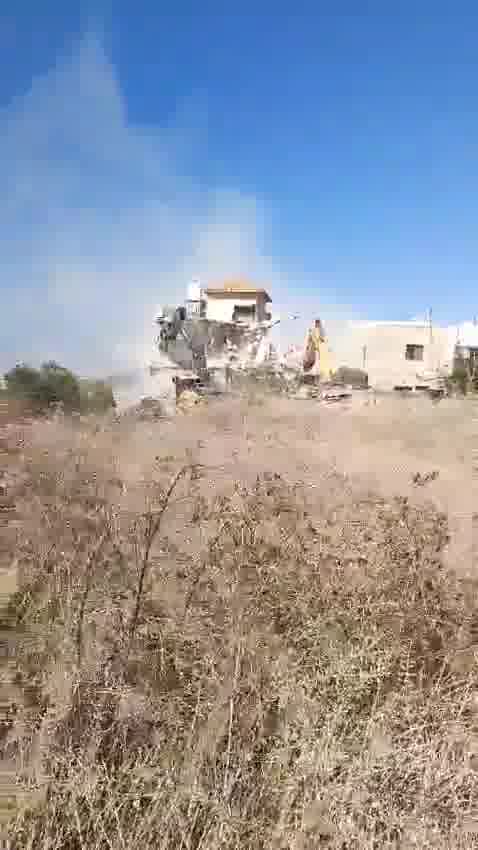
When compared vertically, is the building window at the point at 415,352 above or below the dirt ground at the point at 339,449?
above

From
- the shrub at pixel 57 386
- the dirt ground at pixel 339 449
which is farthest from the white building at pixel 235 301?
the dirt ground at pixel 339 449

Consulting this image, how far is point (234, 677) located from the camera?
2.27 meters

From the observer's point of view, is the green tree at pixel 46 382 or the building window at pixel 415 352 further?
the building window at pixel 415 352

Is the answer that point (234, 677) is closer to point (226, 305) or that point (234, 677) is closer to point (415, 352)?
point (415, 352)

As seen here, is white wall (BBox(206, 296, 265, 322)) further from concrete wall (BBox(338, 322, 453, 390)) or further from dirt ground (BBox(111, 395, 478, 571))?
dirt ground (BBox(111, 395, 478, 571))

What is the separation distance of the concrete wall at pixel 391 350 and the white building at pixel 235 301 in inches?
153

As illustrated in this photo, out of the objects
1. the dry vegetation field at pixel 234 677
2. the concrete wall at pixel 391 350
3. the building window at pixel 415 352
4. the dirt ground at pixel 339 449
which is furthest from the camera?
the building window at pixel 415 352

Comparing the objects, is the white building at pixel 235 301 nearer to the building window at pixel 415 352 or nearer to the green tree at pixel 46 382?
the building window at pixel 415 352

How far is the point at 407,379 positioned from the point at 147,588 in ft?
64.7

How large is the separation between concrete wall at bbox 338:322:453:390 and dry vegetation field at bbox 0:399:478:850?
18264 mm

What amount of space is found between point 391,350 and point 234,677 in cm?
2040

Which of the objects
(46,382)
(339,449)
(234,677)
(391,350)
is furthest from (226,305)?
(234,677)

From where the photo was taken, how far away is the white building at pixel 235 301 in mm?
24359

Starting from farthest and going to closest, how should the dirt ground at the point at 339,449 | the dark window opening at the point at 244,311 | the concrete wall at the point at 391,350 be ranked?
1. the dark window opening at the point at 244,311
2. the concrete wall at the point at 391,350
3. the dirt ground at the point at 339,449
